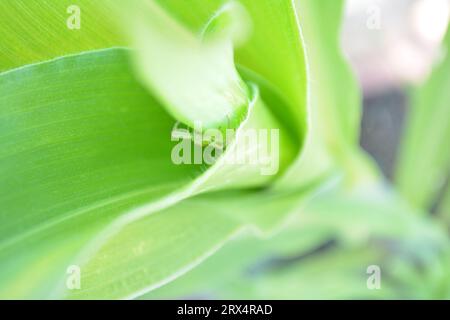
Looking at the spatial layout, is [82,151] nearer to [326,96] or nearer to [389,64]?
[326,96]

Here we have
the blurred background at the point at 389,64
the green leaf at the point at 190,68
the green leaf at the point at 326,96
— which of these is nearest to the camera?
the green leaf at the point at 190,68

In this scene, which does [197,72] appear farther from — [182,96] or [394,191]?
[394,191]

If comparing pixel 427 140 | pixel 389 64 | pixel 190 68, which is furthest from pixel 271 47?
pixel 389 64

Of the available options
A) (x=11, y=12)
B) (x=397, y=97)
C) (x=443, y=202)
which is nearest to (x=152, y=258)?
(x=11, y=12)

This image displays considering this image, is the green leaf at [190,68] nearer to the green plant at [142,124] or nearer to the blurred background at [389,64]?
the green plant at [142,124]

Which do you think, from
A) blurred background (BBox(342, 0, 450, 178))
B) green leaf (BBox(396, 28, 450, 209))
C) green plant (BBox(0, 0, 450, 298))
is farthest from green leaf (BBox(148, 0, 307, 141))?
blurred background (BBox(342, 0, 450, 178))

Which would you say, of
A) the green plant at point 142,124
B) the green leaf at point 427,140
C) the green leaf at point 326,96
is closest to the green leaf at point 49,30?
the green plant at point 142,124

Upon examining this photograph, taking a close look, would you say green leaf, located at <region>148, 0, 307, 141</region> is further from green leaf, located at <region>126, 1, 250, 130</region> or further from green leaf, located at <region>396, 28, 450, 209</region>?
green leaf, located at <region>396, 28, 450, 209</region>
